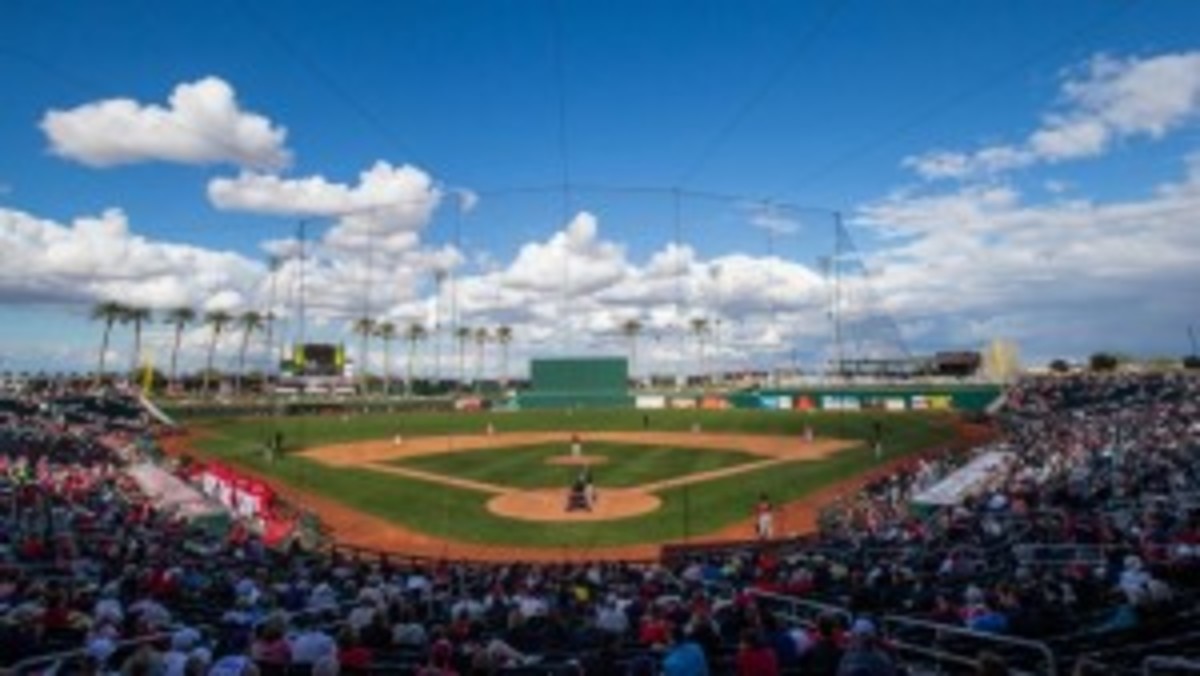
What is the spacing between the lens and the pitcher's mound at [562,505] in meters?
32.6

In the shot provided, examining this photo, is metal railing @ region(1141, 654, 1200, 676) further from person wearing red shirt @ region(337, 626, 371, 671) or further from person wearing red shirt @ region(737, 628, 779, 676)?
person wearing red shirt @ region(337, 626, 371, 671)

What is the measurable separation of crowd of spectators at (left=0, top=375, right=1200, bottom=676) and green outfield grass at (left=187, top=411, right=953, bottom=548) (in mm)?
7054

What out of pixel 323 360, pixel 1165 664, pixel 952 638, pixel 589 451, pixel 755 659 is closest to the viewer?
pixel 1165 664

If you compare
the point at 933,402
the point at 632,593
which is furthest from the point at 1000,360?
the point at 632,593

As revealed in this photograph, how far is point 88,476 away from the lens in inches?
1312

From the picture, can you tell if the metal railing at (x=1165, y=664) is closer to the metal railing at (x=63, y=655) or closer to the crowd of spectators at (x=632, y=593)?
the crowd of spectators at (x=632, y=593)

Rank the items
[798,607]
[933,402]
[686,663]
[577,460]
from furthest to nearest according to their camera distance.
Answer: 1. [933,402]
2. [577,460]
3. [798,607]
4. [686,663]

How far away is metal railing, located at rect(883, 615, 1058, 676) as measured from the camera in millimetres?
7298

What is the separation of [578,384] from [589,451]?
44871 mm

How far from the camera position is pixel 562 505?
34.7 meters

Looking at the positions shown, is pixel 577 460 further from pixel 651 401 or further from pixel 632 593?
pixel 651 401

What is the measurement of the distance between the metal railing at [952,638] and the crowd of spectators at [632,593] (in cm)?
19

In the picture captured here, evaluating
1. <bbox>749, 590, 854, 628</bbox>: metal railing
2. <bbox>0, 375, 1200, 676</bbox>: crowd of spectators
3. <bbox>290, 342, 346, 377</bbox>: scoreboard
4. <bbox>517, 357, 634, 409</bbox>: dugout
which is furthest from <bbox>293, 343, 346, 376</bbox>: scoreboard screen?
<bbox>749, 590, 854, 628</bbox>: metal railing

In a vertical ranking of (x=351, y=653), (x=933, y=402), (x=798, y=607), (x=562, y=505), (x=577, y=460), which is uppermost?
(x=933, y=402)
